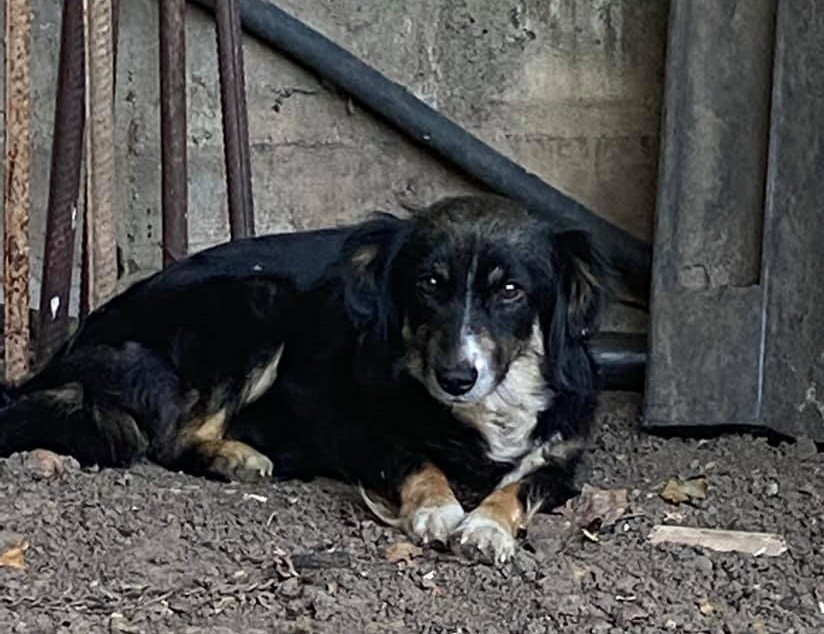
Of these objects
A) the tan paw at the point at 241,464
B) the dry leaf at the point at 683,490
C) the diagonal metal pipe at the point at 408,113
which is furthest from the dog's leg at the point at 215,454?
the diagonal metal pipe at the point at 408,113

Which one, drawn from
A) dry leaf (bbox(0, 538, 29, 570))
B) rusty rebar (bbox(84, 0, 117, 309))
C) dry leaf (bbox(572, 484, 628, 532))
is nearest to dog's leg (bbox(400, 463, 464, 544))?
dry leaf (bbox(572, 484, 628, 532))

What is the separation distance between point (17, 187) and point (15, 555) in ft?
5.47

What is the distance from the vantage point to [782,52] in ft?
16.0

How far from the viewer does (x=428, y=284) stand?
4.14 metres

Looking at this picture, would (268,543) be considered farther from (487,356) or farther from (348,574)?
(487,356)

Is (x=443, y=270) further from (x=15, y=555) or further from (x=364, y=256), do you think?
(x=15, y=555)

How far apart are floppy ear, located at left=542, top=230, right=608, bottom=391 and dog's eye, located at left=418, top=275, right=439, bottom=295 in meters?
0.37

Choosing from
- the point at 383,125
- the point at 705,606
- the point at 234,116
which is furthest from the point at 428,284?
the point at 383,125

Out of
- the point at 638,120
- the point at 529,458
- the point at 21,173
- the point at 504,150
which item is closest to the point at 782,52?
the point at 638,120

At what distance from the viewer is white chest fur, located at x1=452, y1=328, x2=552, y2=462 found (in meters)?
4.30

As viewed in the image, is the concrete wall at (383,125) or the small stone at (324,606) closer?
the small stone at (324,606)

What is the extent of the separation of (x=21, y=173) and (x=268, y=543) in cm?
180

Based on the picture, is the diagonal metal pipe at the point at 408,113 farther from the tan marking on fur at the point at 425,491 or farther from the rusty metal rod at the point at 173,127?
the tan marking on fur at the point at 425,491

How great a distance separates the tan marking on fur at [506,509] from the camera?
153 inches
